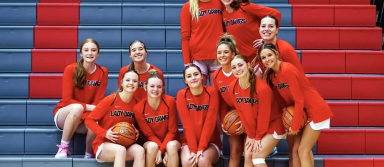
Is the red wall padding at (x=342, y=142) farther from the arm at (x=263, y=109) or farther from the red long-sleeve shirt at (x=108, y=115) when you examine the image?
the red long-sleeve shirt at (x=108, y=115)

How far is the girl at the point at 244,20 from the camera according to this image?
412 centimetres

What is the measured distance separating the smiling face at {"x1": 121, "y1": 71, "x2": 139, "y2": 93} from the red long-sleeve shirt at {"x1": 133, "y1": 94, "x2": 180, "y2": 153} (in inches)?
5.4

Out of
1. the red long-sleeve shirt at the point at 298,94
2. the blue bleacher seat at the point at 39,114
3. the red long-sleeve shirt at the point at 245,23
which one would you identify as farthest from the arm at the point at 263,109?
the blue bleacher seat at the point at 39,114

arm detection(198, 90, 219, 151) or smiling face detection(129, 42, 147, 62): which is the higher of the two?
smiling face detection(129, 42, 147, 62)

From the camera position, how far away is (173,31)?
5281 millimetres

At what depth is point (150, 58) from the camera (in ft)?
16.5

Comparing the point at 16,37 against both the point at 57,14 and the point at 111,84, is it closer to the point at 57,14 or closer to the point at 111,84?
the point at 57,14

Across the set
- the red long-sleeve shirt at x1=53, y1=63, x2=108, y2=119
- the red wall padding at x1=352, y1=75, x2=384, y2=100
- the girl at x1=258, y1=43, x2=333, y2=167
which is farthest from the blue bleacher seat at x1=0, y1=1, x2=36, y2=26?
the red wall padding at x1=352, y1=75, x2=384, y2=100

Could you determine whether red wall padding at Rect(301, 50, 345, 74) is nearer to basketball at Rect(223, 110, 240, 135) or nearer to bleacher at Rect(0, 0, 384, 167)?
bleacher at Rect(0, 0, 384, 167)

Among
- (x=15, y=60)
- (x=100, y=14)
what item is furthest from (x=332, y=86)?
(x=15, y=60)

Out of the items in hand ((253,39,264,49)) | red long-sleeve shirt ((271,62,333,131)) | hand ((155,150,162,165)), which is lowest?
hand ((155,150,162,165))

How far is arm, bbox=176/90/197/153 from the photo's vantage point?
389 cm

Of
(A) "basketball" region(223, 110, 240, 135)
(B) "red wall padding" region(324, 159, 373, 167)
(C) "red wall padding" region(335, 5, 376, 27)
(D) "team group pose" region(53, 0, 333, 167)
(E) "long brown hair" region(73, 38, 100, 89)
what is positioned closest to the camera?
(D) "team group pose" region(53, 0, 333, 167)

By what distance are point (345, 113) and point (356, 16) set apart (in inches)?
51.5
